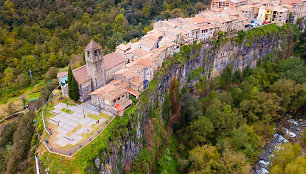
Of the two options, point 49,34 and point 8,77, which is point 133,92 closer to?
point 8,77

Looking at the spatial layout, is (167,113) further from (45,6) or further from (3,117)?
(45,6)

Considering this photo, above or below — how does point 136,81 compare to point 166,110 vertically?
above

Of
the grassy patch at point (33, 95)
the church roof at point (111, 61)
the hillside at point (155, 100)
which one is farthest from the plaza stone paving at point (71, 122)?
the grassy patch at point (33, 95)

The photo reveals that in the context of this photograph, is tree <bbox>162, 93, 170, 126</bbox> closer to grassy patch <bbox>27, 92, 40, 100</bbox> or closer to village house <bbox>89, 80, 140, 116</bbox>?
village house <bbox>89, 80, 140, 116</bbox>

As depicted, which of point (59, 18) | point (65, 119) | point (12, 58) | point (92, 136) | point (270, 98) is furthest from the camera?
point (59, 18)

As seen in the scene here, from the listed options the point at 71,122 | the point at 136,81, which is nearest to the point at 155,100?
the point at 136,81

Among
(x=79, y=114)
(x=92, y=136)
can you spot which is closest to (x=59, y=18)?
(x=79, y=114)

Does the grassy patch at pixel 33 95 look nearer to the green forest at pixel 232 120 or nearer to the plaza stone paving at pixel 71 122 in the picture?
the plaza stone paving at pixel 71 122
